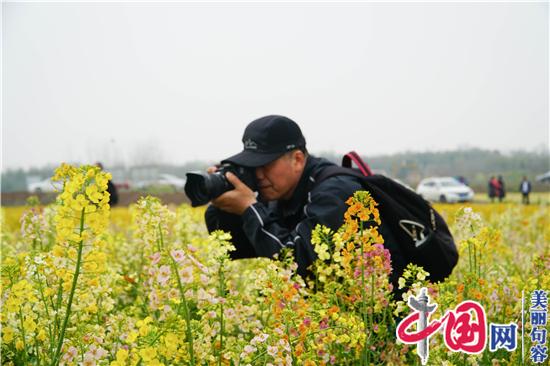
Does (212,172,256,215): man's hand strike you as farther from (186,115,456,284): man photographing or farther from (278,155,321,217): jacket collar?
(278,155,321,217): jacket collar

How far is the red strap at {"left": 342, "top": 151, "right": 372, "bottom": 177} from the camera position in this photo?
2.47 m

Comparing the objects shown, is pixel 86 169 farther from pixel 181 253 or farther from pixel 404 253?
pixel 404 253

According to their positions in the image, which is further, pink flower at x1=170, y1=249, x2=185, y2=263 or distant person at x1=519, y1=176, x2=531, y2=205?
distant person at x1=519, y1=176, x2=531, y2=205

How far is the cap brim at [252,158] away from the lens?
2.29 metres

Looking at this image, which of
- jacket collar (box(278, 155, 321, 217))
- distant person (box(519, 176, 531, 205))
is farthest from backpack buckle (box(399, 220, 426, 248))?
distant person (box(519, 176, 531, 205))

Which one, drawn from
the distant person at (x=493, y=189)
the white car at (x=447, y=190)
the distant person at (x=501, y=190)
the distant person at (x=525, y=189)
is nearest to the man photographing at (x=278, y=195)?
the distant person at (x=525, y=189)

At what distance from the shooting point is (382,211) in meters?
2.18

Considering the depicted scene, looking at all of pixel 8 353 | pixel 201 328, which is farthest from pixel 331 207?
pixel 8 353

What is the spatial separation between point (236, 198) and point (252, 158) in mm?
188

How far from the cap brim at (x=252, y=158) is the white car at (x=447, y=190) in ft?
42.7

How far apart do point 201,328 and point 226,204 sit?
0.88 m

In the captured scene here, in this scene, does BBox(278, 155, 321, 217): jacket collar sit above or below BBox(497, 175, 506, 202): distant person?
above

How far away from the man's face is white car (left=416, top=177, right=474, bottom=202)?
1286 cm

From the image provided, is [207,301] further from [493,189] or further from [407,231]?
[493,189]
